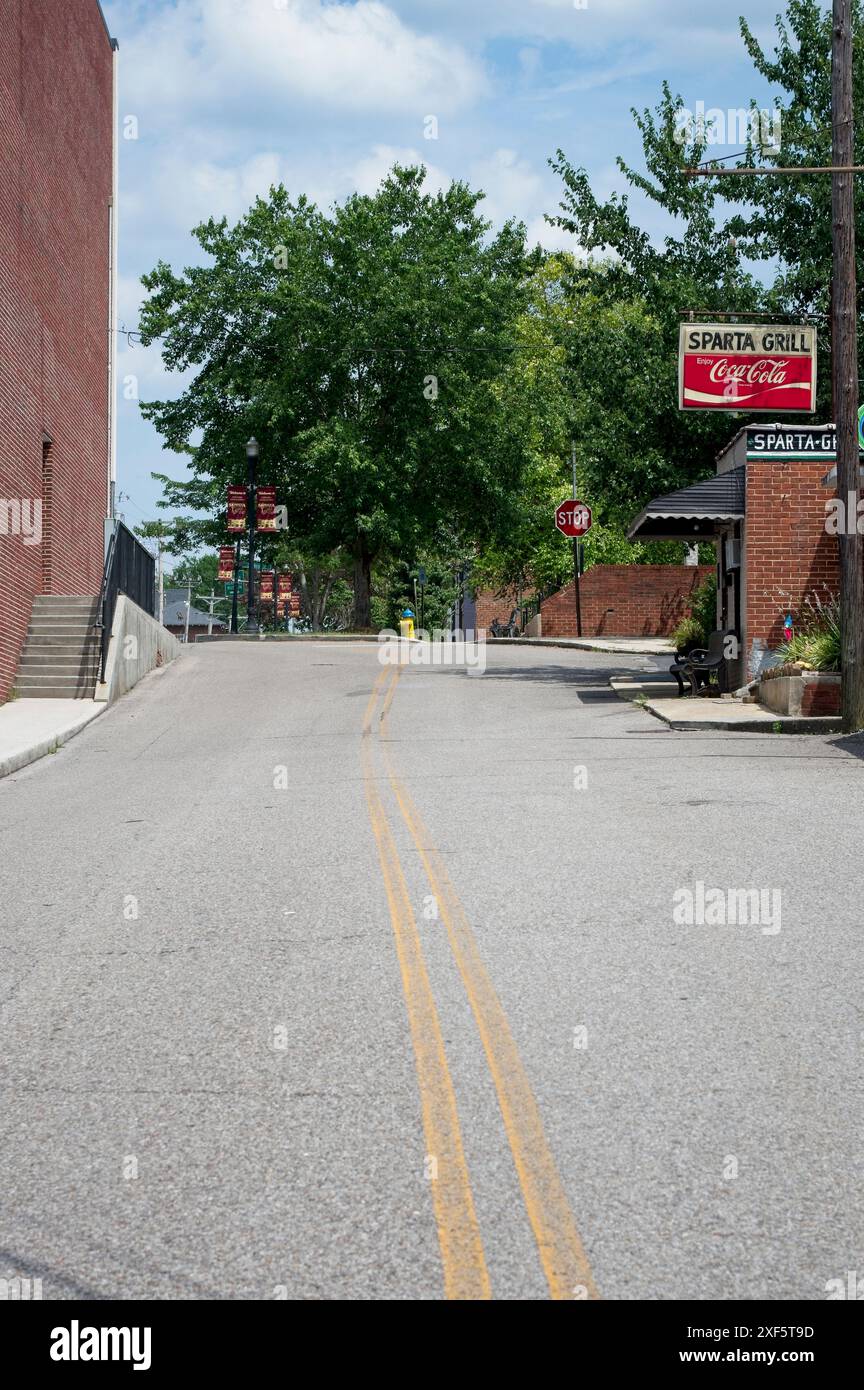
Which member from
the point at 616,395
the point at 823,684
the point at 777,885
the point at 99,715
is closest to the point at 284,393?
the point at 616,395

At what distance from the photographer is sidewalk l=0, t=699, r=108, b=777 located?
1734 cm

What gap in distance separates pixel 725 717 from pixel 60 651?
1205cm

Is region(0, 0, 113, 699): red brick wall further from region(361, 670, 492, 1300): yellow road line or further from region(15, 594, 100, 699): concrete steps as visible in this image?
region(361, 670, 492, 1300): yellow road line

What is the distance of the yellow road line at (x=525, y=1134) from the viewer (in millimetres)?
3926

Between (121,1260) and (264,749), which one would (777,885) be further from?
(264,749)

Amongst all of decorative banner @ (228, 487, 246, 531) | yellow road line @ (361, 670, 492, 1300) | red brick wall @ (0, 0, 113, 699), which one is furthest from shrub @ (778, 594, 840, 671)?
decorative banner @ (228, 487, 246, 531)

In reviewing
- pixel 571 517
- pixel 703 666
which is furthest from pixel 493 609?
pixel 703 666

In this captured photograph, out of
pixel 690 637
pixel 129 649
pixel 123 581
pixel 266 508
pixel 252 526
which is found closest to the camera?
pixel 129 649

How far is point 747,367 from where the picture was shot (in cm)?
2325

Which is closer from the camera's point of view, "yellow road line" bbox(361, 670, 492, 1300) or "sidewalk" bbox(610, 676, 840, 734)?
"yellow road line" bbox(361, 670, 492, 1300)

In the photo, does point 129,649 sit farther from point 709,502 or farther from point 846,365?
point 846,365

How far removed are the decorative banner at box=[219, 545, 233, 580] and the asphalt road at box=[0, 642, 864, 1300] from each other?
4198 cm

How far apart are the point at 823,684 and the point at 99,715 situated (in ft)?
35.2

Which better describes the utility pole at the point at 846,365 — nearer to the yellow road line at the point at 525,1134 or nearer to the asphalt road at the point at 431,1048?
the asphalt road at the point at 431,1048
